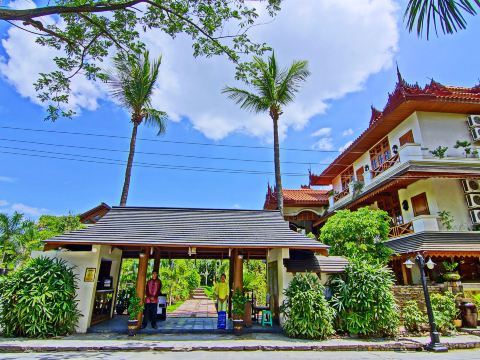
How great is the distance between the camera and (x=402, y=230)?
12.7m

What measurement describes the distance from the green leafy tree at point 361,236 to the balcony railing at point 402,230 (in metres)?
1.39

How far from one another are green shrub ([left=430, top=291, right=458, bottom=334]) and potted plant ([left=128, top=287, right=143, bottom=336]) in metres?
8.61

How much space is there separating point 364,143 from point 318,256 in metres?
9.76

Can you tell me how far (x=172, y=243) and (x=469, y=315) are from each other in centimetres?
941

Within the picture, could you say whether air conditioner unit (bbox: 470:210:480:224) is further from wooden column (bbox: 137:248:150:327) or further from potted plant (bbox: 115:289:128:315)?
potted plant (bbox: 115:289:128:315)

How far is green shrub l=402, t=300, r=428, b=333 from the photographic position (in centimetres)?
836

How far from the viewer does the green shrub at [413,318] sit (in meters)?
8.36

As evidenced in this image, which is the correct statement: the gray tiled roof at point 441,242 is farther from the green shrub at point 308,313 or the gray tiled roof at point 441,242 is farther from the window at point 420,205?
the green shrub at point 308,313

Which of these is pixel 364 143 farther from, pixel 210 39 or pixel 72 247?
pixel 72 247

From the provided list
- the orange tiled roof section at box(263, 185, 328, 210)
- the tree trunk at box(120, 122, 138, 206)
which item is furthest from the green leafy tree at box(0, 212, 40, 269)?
the orange tiled roof section at box(263, 185, 328, 210)

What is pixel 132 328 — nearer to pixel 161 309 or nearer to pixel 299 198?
pixel 161 309

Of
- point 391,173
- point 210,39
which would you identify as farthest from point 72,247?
point 391,173

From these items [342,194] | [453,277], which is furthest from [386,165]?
[453,277]

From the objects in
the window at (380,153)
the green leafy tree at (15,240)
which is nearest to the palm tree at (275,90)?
the window at (380,153)
